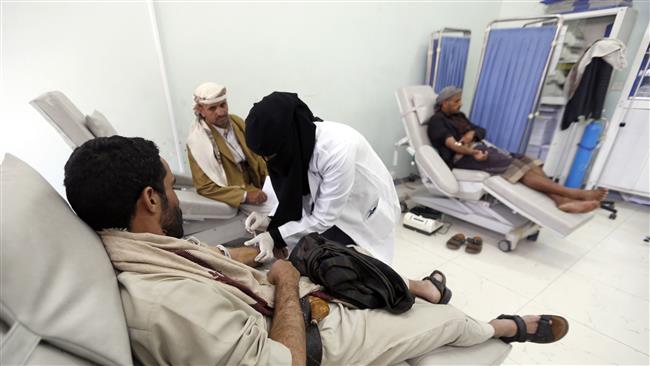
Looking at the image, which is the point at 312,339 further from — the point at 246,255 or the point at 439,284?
the point at 439,284

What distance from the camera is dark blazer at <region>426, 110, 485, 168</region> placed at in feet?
8.54

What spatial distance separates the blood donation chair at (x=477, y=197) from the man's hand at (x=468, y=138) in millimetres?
255

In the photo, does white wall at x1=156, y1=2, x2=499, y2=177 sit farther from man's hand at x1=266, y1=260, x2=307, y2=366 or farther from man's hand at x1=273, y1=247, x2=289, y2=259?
man's hand at x1=266, y1=260, x2=307, y2=366

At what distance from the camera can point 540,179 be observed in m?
2.33

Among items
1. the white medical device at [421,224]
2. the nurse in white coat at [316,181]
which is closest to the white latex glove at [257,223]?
the nurse in white coat at [316,181]

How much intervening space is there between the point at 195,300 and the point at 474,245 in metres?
2.16

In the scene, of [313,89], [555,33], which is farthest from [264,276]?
[555,33]

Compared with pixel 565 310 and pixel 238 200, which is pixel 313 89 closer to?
pixel 238 200

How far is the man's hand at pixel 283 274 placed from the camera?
1.07m

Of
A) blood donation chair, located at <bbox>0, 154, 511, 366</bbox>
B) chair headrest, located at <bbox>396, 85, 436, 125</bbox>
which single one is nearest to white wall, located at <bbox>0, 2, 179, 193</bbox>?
blood donation chair, located at <bbox>0, 154, 511, 366</bbox>

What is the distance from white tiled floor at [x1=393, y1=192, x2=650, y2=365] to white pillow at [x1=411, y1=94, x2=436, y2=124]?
973 mm

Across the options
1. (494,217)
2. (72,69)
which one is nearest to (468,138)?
(494,217)

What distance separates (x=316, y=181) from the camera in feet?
4.79

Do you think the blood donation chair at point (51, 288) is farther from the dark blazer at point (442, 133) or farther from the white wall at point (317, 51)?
the dark blazer at point (442, 133)
